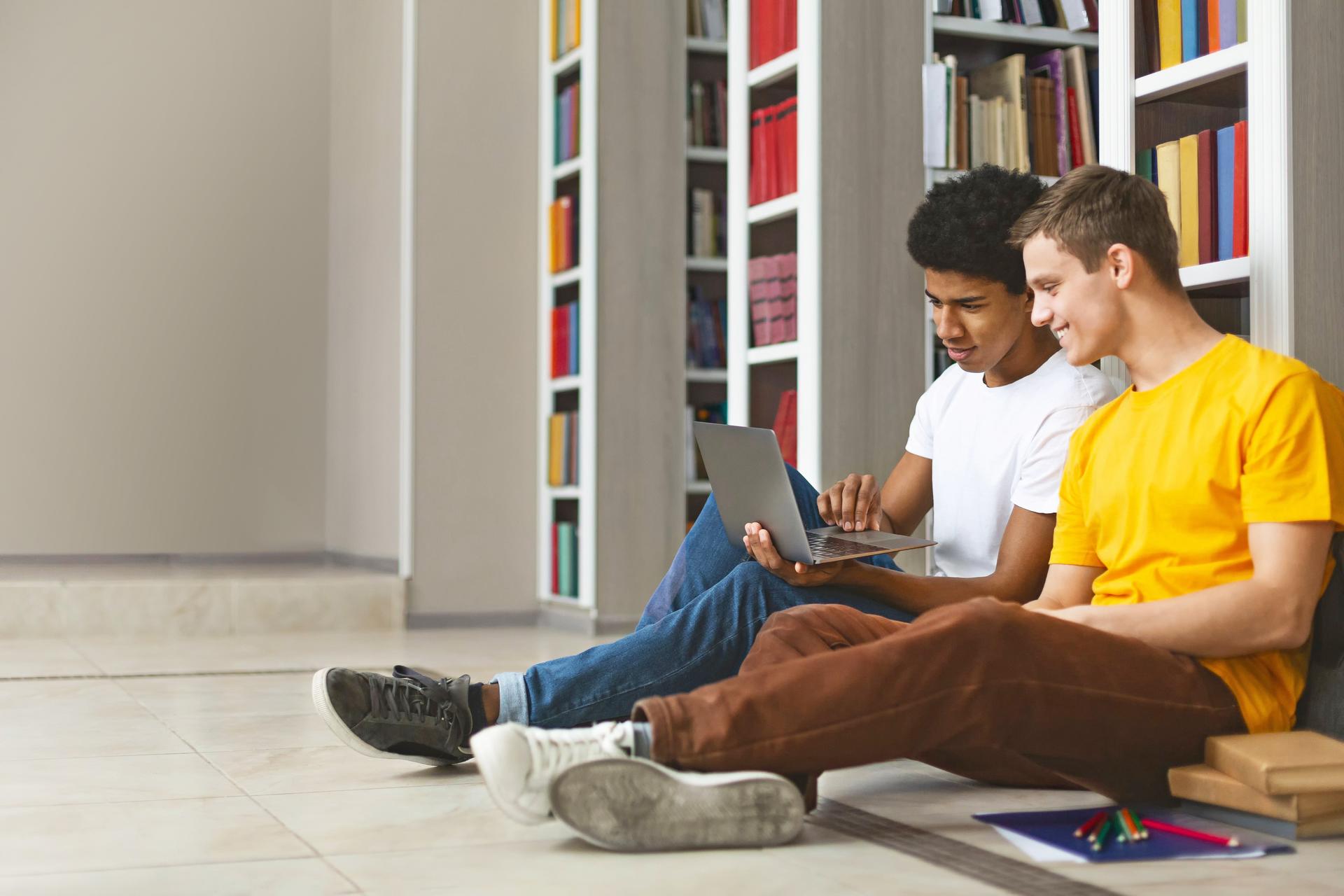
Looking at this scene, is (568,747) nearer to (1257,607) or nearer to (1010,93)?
(1257,607)

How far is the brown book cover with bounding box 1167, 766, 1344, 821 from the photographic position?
1688mm

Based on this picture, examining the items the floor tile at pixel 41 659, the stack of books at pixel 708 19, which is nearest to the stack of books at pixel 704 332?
the stack of books at pixel 708 19

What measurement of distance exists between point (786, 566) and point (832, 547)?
3.1 inches

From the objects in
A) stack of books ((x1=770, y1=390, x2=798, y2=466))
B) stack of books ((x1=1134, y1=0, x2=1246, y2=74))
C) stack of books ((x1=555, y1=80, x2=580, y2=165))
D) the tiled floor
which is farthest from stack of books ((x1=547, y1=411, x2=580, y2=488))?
stack of books ((x1=1134, y1=0, x2=1246, y2=74))

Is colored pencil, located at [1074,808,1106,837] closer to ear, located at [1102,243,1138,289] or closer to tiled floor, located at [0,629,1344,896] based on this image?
tiled floor, located at [0,629,1344,896]

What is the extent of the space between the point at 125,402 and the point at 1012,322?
4.51 metres

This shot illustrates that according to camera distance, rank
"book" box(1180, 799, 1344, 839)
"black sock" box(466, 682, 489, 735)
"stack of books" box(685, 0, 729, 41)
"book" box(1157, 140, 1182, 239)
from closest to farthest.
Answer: "book" box(1180, 799, 1344, 839)
"black sock" box(466, 682, 489, 735)
"book" box(1157, 140, 1182, 239)
"stack of books" box(685, 0, 729, 41)

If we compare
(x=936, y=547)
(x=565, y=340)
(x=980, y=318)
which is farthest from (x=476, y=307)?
(x=980, y=318)

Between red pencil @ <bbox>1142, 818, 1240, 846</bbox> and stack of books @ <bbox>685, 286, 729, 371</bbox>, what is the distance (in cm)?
331

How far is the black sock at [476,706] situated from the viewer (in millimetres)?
2104

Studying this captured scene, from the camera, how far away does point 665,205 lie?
484 cm

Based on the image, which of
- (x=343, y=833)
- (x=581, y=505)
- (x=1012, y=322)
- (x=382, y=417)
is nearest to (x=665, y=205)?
(x=581, y=505)

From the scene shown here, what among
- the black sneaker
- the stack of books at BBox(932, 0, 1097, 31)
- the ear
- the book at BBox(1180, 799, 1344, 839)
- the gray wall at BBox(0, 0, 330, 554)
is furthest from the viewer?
the gray wall at BBox(0, 0, 330, 554)

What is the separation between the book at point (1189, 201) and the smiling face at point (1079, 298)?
497 mm
